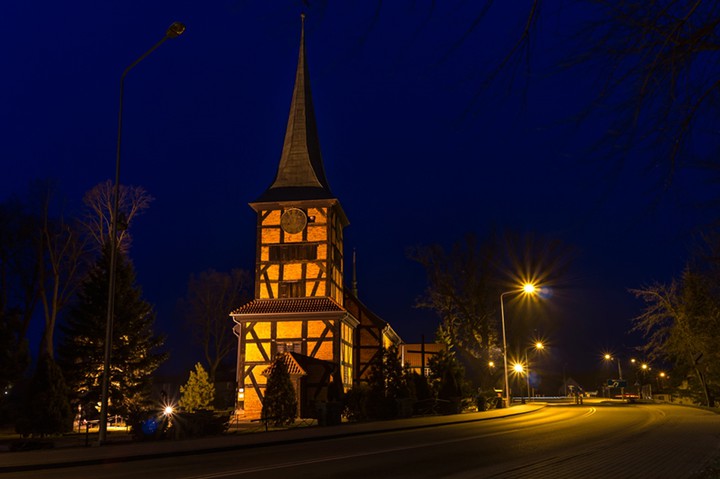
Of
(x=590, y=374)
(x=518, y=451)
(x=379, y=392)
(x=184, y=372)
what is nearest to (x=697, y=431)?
(x=518, y=451)

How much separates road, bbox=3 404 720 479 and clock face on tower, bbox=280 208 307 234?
25.4 metres

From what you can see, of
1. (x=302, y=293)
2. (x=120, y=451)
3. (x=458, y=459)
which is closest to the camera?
(x=458, y=459)

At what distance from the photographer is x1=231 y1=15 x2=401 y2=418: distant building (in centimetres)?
3941

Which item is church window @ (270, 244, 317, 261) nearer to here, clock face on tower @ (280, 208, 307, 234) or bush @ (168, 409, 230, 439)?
clock face on tower @ (280, 208, 307, 234)

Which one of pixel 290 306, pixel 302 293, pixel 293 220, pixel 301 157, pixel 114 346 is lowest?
pixel 114 346

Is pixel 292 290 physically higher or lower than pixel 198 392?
higher

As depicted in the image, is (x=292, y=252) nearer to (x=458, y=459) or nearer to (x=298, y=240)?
(x=298, y=240)

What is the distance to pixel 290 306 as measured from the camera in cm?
4066

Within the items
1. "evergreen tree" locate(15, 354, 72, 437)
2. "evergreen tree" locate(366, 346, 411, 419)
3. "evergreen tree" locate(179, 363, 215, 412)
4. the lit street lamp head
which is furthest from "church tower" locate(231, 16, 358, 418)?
the lit street lamp head

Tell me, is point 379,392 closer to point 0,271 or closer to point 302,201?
point 302,201

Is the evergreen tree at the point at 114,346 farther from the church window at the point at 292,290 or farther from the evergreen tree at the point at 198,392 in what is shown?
the church window at the point at 292,290

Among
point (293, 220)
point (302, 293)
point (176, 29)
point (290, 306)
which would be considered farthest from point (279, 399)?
point (293, 220)

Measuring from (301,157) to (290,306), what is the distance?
486 inches

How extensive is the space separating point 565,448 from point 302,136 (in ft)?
121
